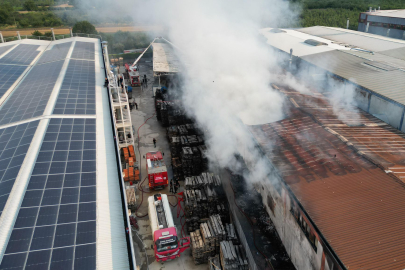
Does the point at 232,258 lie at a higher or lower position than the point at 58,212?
lower

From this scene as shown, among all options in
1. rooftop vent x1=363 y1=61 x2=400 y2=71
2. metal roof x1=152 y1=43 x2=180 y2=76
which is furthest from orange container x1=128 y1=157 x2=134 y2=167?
rooftop vent x1=363 y1=61 x2=400 y2=71

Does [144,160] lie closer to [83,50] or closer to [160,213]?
[160,213]

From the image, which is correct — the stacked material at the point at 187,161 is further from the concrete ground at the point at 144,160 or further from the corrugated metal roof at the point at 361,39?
the corrugated metal roof at the point at 361,39

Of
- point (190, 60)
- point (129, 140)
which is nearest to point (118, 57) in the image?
point (190, 60)

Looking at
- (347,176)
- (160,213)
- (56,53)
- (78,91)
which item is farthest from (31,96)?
(347,176)

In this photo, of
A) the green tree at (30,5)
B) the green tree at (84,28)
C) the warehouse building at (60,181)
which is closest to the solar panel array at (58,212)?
the warehouse building at (60,181)

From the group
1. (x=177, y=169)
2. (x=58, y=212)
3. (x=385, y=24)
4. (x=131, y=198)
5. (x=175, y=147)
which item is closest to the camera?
(x=58, y=212)

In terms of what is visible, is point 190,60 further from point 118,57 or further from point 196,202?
point 118,57

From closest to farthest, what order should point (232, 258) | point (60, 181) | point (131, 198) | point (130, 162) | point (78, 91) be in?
1. point (60, 181)
2. point (232, 258)
3. point (131, 198)
4. point (78, 91)
5. point (130, 162)
